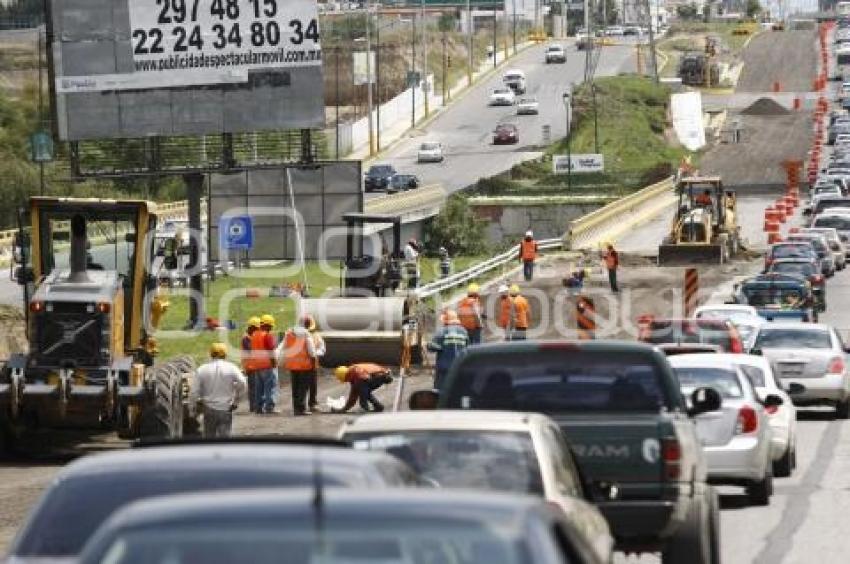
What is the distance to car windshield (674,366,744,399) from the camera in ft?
67.9

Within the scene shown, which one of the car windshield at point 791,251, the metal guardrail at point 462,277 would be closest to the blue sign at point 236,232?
the metal guardrail at point 462,277

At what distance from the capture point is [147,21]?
4747 centimetres

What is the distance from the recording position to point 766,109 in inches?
5615

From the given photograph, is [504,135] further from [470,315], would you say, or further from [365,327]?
[470,315]

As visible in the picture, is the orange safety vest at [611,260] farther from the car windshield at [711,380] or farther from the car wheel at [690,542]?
the car wheel at [690,542]

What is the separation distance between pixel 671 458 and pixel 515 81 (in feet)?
462

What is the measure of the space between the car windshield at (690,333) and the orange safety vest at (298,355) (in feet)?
16.2

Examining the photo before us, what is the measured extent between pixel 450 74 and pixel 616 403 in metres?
157

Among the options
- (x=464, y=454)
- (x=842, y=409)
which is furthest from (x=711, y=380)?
(x=842, y=409)

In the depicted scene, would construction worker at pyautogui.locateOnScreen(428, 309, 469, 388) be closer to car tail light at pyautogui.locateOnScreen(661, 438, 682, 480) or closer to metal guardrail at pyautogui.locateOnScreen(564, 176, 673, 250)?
car tail light at pyautogui.locateOnScreen(661, 438, 682, 480)

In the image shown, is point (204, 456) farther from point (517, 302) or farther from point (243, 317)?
point (243, 317)

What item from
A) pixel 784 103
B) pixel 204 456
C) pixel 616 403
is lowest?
pixel 784 103

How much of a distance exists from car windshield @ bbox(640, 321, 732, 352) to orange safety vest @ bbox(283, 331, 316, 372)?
494 cm

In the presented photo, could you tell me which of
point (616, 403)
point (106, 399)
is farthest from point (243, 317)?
point (616, 403)
